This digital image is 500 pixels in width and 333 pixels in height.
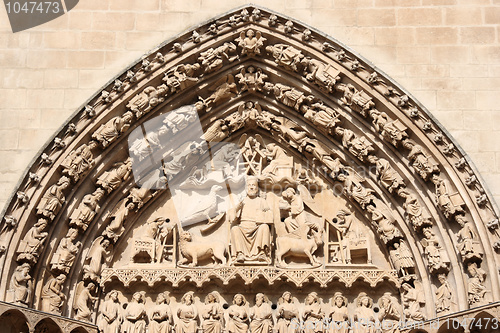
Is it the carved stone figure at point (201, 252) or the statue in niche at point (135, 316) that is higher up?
the carved stone figure at point (201, 252)

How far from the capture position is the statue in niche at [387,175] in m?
11.2

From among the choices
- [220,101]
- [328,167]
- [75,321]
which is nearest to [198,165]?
[220,101]

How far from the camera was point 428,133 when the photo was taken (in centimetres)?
1104

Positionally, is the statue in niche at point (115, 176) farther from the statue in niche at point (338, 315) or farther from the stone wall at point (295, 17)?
the statue in niche at point (338, 315)

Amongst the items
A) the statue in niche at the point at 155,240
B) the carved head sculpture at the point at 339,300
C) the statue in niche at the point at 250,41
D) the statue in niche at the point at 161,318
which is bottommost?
the statue in niche at the point at 161,318

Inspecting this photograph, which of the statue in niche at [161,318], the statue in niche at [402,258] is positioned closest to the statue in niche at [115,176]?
the statue in niche at [161,318]

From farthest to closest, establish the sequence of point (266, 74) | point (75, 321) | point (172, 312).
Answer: point (266, 74) < point (172, 312) < point (75, 321)

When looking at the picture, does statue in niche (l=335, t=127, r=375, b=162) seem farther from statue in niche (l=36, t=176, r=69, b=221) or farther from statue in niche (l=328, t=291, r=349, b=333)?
statue in niche (l=36, t=176, r=69, b=221)

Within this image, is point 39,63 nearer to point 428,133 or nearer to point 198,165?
point 198,165

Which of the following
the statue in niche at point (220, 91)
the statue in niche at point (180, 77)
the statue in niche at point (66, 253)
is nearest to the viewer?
the statue in niche at point (66, 253)

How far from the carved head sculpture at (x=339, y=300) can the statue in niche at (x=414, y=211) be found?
1153mm

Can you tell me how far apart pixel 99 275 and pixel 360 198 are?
3.18 m

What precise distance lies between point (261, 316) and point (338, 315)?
0.87 m

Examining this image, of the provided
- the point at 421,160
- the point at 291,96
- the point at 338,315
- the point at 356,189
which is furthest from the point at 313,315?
the point at 291,96
